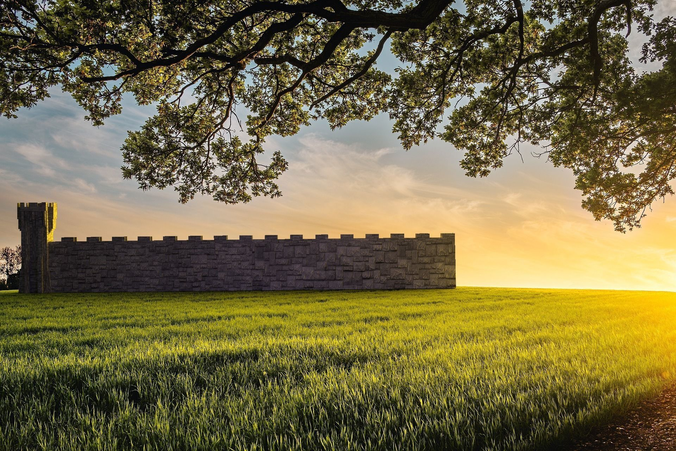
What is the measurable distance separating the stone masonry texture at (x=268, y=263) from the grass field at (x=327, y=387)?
14393 mm

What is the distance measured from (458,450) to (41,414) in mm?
3383

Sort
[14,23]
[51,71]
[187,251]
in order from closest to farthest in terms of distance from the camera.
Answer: [14,23]
[51,71]
[187,251]

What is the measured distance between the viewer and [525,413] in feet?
10.4

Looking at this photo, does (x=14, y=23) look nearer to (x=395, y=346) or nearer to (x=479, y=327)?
(x=395, y=346)

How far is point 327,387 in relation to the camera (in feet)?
11.9

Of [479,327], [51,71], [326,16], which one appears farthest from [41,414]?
[51,71]

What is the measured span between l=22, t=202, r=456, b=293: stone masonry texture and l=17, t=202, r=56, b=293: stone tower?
2.39m

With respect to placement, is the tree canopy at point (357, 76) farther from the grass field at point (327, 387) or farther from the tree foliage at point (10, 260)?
the tree foliage at point (10, 260)

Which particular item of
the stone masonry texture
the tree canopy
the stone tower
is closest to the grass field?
the tree canopy

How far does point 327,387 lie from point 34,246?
26.8m

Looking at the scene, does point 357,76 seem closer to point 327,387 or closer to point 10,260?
point 327,387

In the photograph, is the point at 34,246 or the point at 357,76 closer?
the point at 357,76

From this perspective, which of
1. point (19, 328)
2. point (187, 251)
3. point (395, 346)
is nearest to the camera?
point (395, 346)

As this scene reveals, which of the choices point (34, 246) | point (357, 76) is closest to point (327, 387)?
point (357, 76)
